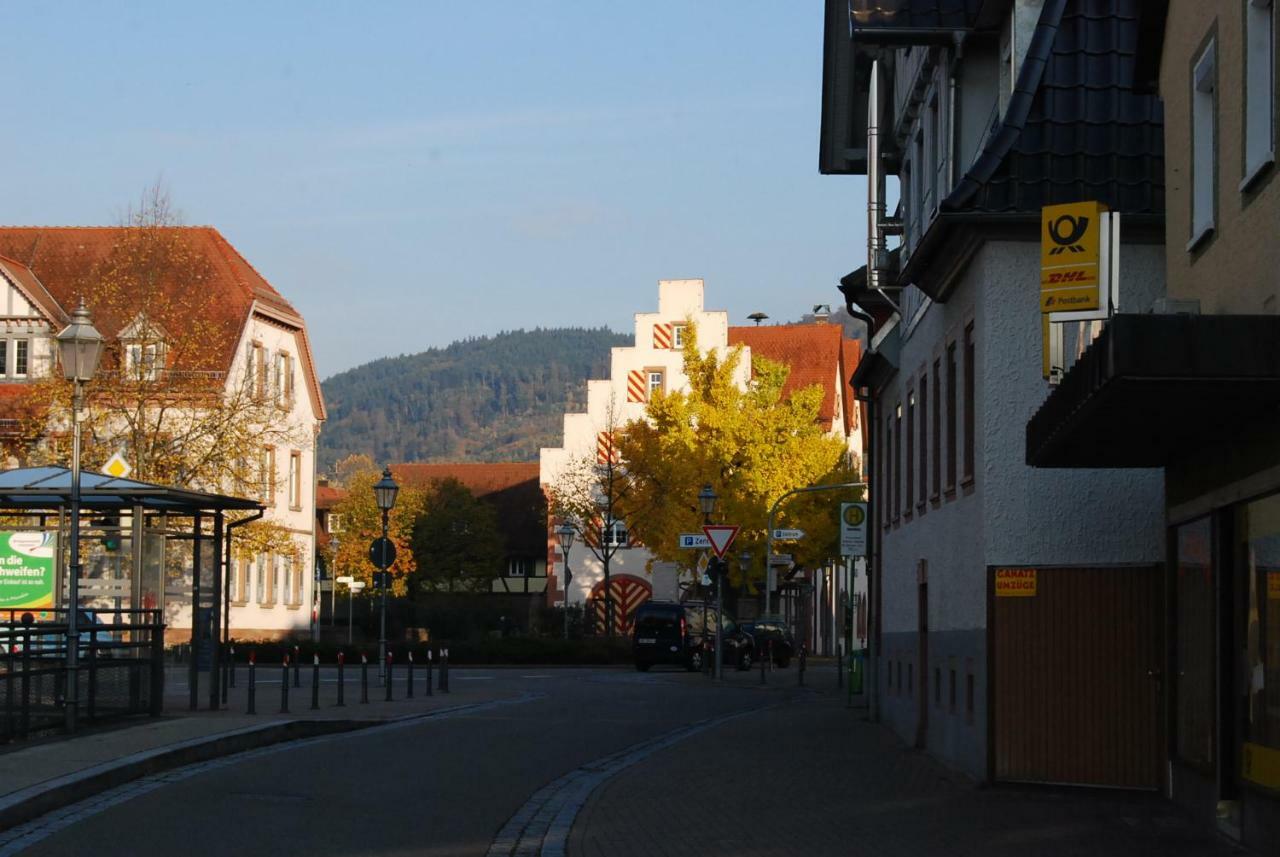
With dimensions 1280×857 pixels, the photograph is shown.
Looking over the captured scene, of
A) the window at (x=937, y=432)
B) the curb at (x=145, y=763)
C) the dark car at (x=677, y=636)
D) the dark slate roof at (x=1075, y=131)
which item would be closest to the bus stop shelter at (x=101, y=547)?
the curb at (x=145, y=763)

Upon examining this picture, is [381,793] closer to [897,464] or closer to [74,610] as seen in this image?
[74,610]

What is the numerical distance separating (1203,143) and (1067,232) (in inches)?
61.2

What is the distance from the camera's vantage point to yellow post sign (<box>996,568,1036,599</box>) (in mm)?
16719

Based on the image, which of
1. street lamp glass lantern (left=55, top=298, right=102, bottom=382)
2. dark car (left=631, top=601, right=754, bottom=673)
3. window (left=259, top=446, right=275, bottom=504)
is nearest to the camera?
street lamp glass lantern (left=55, top=298, right=102, bottom=382)

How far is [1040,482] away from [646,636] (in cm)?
3372

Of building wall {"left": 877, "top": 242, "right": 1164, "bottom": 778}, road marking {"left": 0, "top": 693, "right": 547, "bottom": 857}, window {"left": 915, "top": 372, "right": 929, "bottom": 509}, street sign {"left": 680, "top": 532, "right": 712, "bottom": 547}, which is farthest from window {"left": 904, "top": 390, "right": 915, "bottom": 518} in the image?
street sign {"left": 680, "top": 532, "right": 712, "bottom": 547}

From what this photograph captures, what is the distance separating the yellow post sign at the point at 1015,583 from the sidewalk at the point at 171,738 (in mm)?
7505

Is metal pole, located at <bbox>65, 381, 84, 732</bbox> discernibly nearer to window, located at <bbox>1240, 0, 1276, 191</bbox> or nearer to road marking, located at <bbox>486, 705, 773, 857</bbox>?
road marking, located at <bbox>486, 705, 773, 857</bbox>

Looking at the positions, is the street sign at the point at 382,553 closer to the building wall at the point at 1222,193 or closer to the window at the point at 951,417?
the window at the point at 951,417

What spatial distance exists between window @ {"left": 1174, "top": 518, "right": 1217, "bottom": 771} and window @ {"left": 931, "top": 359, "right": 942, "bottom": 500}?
19.9 feet

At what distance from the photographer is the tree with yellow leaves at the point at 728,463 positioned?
204 feet

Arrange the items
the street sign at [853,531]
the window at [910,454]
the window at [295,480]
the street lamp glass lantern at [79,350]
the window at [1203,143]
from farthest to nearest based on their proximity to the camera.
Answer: the window at [295,480] < the street sign at [853,531] < the window at [910,454] < the street lamp glass lantern at [79,350] < the window at [1203,143]

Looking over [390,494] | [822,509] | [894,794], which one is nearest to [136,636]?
[894,794]

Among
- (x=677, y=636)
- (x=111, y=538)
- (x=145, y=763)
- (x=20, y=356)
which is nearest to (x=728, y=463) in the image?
(x=677, y=636)
